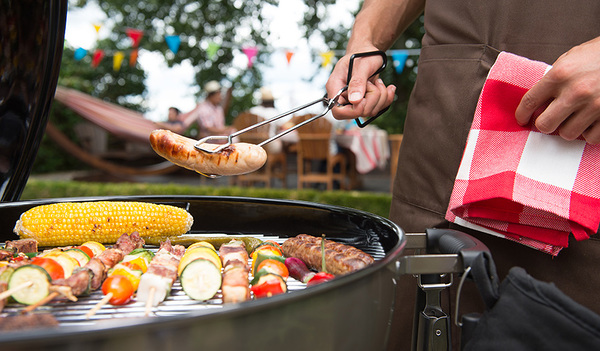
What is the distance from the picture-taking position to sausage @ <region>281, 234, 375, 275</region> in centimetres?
87

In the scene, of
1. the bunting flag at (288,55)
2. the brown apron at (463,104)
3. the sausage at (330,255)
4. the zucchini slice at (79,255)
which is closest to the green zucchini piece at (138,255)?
the zucchini slice at (79,255)

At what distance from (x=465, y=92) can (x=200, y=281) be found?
76 cm

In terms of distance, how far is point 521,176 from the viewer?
93 centimetres

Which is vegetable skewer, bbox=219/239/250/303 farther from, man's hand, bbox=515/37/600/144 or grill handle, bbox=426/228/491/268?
man's hand, bbox=515/37/600/144

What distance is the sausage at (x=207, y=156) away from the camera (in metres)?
0.93

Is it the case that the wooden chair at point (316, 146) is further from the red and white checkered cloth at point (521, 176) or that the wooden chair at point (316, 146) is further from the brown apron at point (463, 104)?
the red and white checkered cloth at point (521, 176)

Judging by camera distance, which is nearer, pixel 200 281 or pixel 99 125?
pixel 200 281

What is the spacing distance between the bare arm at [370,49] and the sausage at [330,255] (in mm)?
334

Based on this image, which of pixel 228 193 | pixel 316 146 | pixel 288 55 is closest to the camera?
pixel 228 193

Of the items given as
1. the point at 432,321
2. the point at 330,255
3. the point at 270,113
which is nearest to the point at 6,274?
the point at 330,255

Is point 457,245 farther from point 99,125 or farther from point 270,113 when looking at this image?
point 99,125

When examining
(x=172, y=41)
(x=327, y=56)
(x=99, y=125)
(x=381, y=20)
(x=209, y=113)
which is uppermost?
(x=172, y=41)

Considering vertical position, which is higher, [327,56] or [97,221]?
[327,56]

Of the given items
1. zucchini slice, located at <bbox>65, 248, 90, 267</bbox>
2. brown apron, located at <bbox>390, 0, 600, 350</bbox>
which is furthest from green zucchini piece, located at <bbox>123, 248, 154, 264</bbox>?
brown apron, located at <bbox>390, 0, 600, 350</bbox>
